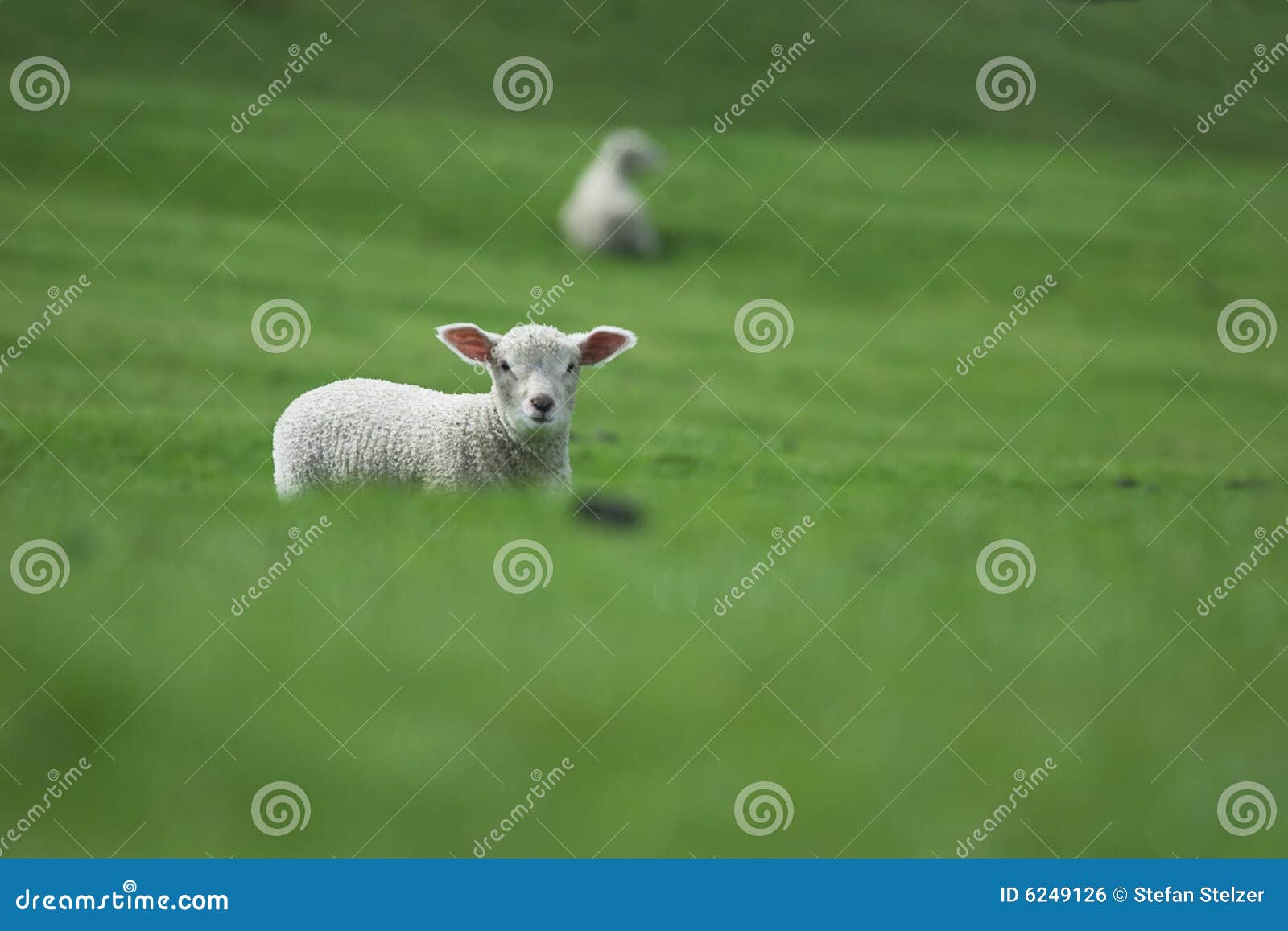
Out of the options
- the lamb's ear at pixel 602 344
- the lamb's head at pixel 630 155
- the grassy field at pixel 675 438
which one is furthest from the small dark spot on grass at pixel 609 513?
the lamb's head at pixel 630 155

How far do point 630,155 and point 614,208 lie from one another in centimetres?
241

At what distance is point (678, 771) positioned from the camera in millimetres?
5270

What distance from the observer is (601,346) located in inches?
372

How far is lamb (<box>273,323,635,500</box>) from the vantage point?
9305 mm

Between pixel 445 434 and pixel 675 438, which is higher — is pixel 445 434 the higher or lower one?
the lower one

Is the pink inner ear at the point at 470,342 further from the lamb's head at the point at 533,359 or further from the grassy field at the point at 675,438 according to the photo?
the grassy field at the point at 675,438

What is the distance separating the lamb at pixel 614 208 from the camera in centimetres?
3391

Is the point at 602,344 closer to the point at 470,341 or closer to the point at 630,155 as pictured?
the point at 470,341

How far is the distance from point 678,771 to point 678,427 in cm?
1132

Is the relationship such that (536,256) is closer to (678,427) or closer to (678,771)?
(678,427)

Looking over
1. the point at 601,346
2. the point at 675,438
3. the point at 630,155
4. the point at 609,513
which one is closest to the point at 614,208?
the point at 630,155

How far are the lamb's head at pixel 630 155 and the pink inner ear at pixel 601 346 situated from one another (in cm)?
2705

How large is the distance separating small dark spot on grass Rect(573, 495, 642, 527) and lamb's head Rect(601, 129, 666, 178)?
27816 millimetres

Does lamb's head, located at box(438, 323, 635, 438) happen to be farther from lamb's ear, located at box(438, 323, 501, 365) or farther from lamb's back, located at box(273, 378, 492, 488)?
lamb's back, located at box(273, 378, 492, 488)
